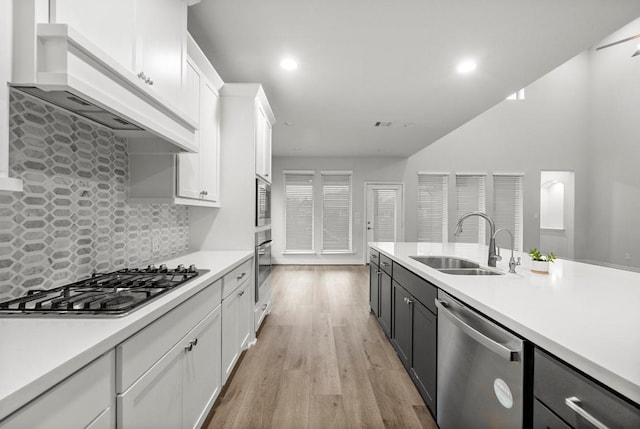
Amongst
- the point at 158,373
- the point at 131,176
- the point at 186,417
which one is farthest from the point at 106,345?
the point at 131,176

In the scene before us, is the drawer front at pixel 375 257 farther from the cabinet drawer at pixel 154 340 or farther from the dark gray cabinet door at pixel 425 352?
the cabinet drawer at pixel 154 340

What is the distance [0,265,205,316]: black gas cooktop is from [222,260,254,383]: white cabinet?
42 cm

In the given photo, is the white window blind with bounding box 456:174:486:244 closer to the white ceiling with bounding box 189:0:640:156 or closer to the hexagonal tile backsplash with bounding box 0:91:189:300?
the white ceiling with bounding box 189:0:640:156

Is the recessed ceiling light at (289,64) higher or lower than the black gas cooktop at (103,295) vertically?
higher

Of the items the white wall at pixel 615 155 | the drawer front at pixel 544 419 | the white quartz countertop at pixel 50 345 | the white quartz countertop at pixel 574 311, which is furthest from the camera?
the white wall at pixel 615 155

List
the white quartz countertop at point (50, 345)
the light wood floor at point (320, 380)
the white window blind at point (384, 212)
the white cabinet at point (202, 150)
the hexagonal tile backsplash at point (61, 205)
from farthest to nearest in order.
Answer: the white window blind at point (384, 212), the white cabinet at point (202, 150), the light wood floor at point (320, 380), the hexagonal tile backsplash at point (61, 205), the white quartz countertop at point (50, 345)

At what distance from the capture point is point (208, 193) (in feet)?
7.83

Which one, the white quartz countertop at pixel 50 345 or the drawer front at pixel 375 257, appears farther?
the drawer front at pixel 375 257

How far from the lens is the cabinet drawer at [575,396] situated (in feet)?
2.08

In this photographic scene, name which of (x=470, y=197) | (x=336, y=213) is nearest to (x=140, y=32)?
(x=336, y=213)

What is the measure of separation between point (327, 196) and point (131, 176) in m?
5.62

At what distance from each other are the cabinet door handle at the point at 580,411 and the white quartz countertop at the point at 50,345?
1218mm

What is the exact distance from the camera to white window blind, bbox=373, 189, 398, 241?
24.2 feet

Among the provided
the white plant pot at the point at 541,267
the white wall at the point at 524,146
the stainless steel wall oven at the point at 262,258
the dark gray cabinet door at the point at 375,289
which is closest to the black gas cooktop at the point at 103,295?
the stainless steel wall oven at the point at 262,258
